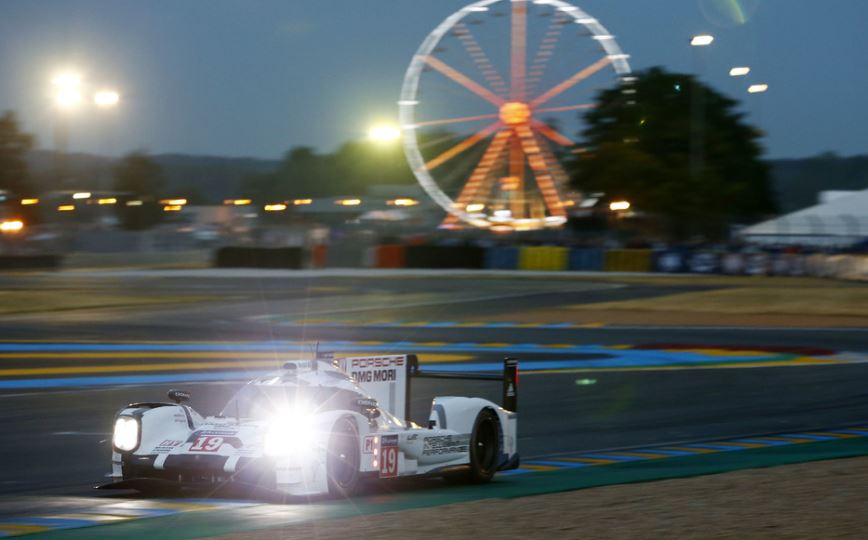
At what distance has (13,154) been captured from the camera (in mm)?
102125

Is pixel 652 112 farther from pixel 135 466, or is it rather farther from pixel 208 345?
pixel 135 466

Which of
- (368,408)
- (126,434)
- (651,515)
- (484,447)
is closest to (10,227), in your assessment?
(484,447)

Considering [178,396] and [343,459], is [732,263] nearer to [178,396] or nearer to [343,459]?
[178,396]

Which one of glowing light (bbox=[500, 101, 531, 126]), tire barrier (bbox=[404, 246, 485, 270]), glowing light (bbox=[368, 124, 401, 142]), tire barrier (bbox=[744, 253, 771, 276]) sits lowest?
tire barrier (bbox=[744, 253, 771, 276])

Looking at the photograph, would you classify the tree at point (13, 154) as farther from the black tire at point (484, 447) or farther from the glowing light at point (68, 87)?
the black tire at point (484, 447)

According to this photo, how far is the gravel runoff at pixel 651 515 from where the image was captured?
6.42 metres

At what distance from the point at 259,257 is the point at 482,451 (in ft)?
145

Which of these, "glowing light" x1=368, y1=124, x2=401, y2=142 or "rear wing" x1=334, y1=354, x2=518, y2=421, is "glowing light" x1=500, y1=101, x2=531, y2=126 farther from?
"rear wing" x1=334, y1=354, x2=518, y2=421

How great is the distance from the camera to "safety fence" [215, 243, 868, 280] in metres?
46.4

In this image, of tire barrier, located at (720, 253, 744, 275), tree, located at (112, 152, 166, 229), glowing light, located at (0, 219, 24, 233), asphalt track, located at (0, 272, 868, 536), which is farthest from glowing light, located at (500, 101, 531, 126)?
tree, located at (112, 152, 166, 229)

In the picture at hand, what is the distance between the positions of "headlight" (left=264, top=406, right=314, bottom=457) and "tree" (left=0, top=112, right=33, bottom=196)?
9953 cm

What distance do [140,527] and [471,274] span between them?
42.5 meters

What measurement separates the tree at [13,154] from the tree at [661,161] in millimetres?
48000

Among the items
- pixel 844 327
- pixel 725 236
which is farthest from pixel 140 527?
pixel 725 236
